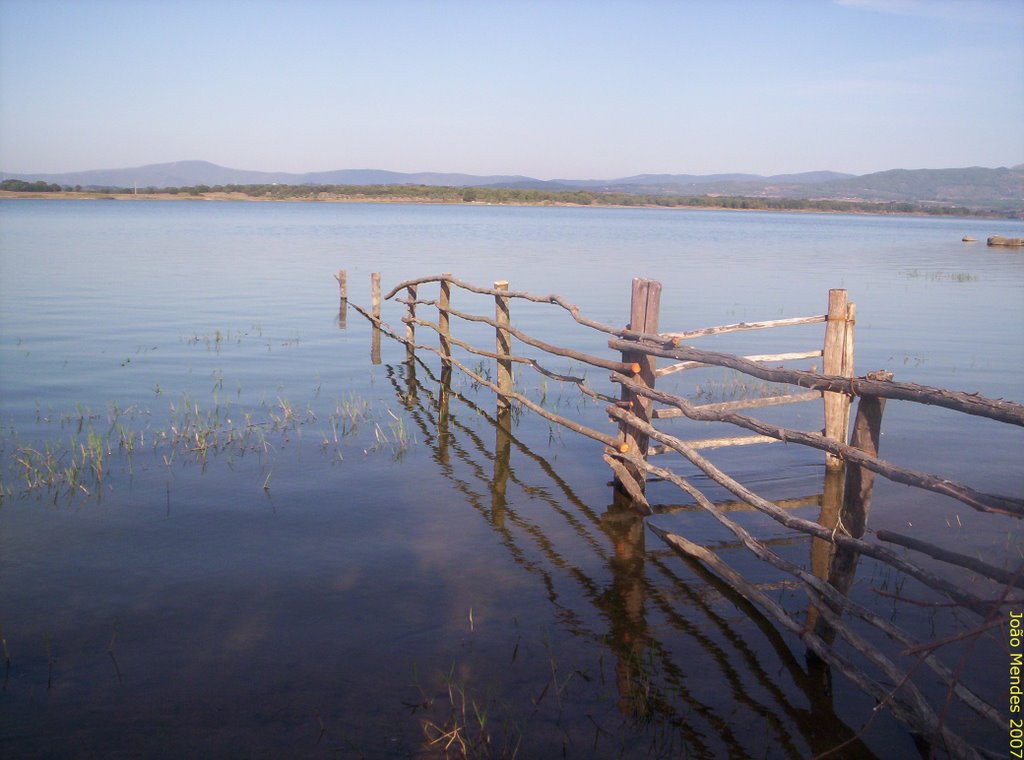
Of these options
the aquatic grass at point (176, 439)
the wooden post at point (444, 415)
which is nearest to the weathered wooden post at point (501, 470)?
the wooden post at point (444, 415)

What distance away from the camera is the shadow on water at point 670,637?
14.3 ft

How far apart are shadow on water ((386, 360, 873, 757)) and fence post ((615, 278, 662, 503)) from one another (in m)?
0.56

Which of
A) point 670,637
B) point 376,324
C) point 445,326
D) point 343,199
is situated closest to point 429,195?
point 343,199

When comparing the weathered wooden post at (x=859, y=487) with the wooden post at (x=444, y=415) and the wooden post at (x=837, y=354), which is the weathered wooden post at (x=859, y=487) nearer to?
the wooden post at (x=837, y=354)

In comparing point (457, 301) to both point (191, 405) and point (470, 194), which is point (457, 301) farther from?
point (470, 194)

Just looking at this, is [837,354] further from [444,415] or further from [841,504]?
[444,415]

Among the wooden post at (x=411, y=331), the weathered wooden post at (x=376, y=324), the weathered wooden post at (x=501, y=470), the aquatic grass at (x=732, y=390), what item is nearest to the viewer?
the weathered wooden post at (x=501, y=470)

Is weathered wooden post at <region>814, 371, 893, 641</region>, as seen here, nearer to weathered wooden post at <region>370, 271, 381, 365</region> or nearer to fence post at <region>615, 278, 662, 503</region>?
fence post at <region>615, 278, 662, 503</region>

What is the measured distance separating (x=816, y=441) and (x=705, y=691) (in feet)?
4.97

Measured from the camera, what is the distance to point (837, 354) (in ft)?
26.5

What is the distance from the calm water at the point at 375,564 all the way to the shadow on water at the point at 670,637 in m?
0.02

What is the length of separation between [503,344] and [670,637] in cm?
575

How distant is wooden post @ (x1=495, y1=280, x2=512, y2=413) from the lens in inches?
412

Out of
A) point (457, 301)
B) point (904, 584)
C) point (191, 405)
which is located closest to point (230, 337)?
point (191, 405)
